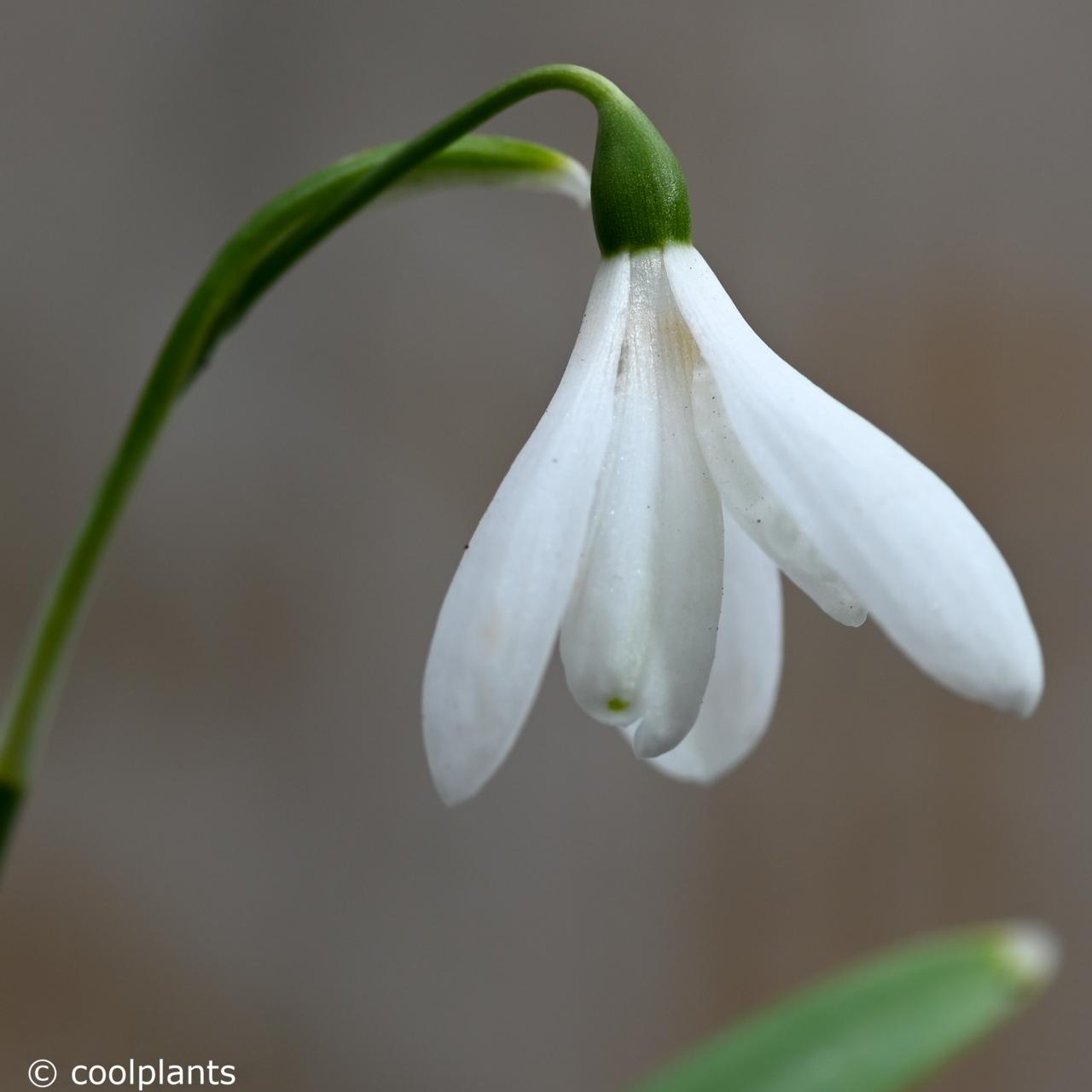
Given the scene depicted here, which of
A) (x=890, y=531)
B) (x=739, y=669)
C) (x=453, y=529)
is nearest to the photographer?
(x=890, y=531)

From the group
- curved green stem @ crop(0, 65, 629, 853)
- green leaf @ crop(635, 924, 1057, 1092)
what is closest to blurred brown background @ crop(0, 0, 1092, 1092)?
curved green stem @ crop(0, 65, 629, 853)

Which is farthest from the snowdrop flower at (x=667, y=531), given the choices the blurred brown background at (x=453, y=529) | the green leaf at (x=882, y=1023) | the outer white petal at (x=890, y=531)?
the blurred brown background at (x=453, y=529)

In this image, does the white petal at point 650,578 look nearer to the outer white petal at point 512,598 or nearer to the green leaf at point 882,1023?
the outer white petal at point 512,598

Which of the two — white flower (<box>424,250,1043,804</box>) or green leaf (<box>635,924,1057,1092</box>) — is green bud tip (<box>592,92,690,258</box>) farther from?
green leaf (<box>635,924,1057,1092</box>)

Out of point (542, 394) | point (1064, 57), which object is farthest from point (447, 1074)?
point (1064, 57)

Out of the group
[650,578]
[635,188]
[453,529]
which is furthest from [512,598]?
[453,529]

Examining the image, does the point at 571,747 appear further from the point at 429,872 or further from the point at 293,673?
the point at 293,673

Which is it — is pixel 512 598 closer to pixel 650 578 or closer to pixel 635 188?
pixel 650 578
